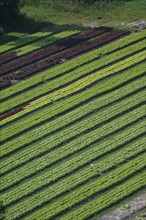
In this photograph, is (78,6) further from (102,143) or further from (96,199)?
(96,199)

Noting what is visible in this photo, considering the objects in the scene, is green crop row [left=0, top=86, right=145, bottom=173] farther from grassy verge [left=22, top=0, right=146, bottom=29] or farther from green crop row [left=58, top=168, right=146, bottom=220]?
grassy verge [left=22, top=0, right=146, bottom=29]

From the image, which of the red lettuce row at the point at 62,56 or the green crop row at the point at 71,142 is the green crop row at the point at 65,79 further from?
the green crop row at the point at 71,142

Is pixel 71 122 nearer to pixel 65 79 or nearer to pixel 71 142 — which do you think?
pixel 71 142

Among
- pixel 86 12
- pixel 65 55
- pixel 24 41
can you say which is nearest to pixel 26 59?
pixel 24 41

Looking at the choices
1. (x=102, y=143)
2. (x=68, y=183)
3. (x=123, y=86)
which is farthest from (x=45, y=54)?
(x=68, y=183)

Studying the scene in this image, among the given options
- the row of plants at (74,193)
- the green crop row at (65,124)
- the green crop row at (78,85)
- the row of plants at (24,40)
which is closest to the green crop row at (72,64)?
the green crop row at (78,85)

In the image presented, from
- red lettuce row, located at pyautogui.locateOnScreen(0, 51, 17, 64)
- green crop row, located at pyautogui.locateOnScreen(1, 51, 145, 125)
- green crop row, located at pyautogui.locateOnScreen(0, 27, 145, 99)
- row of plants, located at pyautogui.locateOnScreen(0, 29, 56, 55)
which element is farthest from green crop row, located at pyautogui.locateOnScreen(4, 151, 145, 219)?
row of plants, located at pyautogui.locateOnScreen(0, 29, 56, 55)

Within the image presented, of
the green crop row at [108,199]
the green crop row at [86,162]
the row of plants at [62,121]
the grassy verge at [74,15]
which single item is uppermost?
the grassy verge at [74,15]
